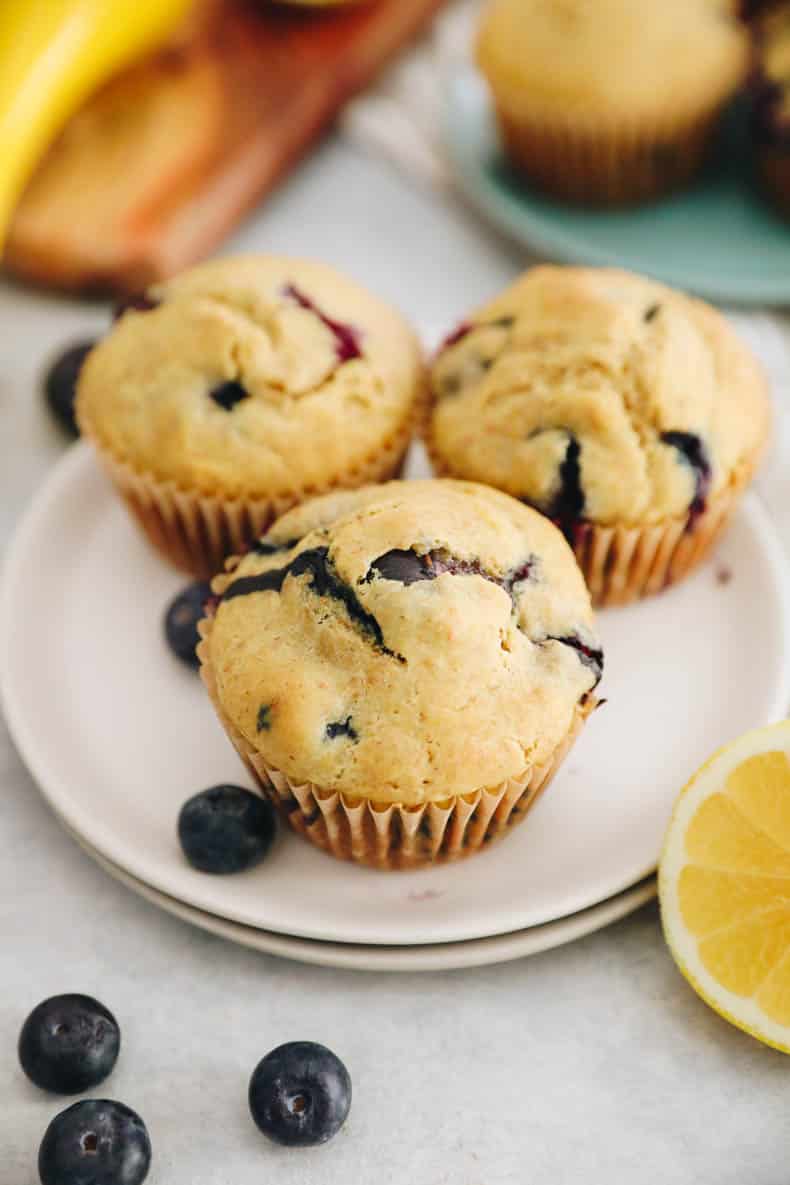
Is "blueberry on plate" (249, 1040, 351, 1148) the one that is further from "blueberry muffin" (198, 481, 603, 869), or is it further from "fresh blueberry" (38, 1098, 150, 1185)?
"blueberry muffin" (198, 481, 603, 869)

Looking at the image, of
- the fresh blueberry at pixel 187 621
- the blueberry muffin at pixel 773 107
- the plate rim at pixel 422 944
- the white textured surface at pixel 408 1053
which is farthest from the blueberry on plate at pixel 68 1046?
the blueberry muffin at pixel 773 107

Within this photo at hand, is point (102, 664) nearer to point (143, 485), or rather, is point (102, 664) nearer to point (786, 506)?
point (143, 485)

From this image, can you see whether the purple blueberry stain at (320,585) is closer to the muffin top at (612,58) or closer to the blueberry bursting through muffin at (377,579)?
the blueberry bursting through muffin at (377,579)

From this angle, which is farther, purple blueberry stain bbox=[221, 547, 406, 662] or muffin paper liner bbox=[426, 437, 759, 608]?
muffin paper liner bbox=[426, 437, 759, 608]

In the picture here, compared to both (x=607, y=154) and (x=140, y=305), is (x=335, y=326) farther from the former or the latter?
(x=607, y=154)

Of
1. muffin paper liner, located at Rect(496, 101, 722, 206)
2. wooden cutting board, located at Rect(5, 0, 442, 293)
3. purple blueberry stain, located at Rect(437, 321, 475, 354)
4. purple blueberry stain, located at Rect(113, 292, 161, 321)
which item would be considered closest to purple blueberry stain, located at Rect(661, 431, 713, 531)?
purple blueberry stain, located at Rect(437, 321, 475, 354)

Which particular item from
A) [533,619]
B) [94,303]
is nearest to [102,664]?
[533,619]

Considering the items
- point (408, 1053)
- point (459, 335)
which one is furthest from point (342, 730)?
point (459, 335)
